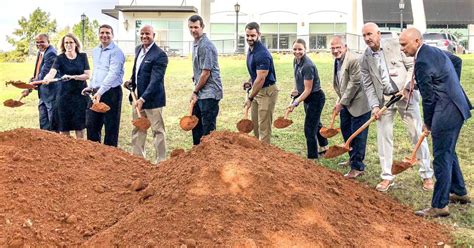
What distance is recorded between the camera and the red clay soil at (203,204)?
13.9 ft

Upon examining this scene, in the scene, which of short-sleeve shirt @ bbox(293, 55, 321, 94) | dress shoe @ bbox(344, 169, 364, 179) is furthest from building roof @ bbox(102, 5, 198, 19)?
dress shoe @ bbox(344, 169, 364, 179)

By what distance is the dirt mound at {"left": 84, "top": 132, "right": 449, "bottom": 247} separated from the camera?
4.16 meters

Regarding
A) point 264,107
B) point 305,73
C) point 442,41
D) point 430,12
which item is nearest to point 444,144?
point 264,107

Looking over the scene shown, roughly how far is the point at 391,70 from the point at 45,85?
4.56 m

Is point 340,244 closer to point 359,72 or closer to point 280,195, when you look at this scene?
point 280,195

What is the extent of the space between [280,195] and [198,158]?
891 mm

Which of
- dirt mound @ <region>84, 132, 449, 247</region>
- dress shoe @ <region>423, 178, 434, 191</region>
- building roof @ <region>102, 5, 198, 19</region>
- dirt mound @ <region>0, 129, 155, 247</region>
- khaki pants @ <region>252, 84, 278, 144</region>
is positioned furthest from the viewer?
building roof @ <region>102, 5, 198, 19</region>

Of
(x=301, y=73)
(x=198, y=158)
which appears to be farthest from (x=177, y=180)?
(x=301, y=73)

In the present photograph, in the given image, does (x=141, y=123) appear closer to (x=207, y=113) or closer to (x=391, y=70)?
(x=207, y=113)

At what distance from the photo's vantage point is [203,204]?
14.5ft

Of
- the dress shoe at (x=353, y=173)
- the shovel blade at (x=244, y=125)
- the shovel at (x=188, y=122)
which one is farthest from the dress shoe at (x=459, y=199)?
the shovel at (x=188, y=122)

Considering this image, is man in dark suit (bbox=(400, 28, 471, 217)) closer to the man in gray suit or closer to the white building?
the man in gray suit

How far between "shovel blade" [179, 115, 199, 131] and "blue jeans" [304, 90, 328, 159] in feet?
5.57

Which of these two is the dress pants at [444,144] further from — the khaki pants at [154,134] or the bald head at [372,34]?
the khaki pants at [154,134]
